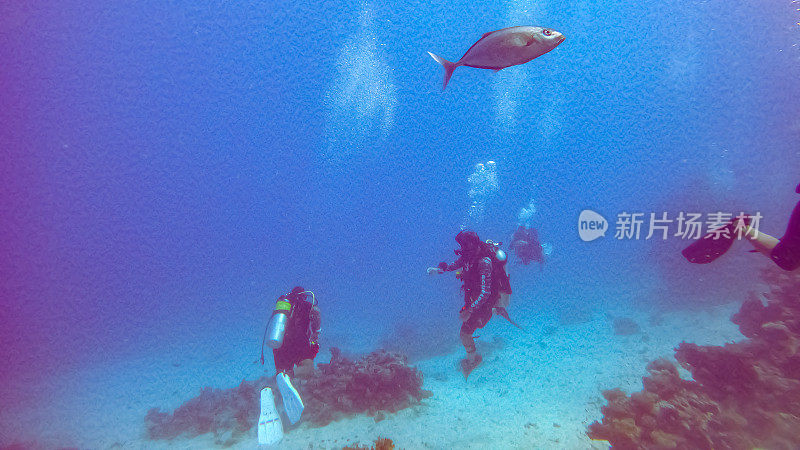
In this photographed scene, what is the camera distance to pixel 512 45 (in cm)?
225

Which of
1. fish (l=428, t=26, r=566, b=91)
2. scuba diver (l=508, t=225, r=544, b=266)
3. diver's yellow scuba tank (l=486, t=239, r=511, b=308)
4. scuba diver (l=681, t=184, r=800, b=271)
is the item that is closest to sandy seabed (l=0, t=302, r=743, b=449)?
diver's yellow scuba tank (l=486, t=239, r=511, b=308)

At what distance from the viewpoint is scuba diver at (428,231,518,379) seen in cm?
521

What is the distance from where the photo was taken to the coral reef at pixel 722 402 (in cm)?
392

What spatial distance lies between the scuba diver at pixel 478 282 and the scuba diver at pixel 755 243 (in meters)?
2.71

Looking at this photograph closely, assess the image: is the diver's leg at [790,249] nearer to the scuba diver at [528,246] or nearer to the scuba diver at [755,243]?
the scuba diver at [755,243]

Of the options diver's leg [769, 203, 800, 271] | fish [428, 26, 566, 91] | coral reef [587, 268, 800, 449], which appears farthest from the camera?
coral reef [587, 268, 800, 449]

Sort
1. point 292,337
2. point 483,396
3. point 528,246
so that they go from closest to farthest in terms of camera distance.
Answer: point 292,337, point 483,396, point 528,246

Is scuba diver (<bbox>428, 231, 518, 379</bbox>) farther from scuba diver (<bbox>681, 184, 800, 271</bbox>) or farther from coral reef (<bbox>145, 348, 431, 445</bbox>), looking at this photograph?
scuba diver (<bbox>681, 184, 800, 271</bbox>)

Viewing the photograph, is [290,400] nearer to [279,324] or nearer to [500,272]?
[279,324]

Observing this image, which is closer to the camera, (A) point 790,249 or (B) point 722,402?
(A) point 790,249

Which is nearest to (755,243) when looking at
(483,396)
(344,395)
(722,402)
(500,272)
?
(722,402)

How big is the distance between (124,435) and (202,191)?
121 metres

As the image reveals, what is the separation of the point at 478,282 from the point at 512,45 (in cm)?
407

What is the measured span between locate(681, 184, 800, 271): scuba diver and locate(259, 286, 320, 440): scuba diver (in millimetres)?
5535
